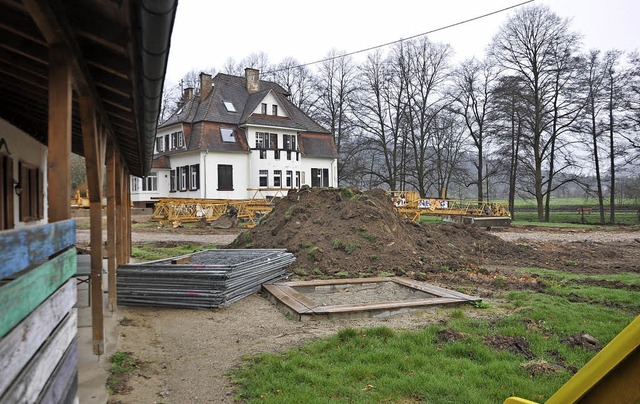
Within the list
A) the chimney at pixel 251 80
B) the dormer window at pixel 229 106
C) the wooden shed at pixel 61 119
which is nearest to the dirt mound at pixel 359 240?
the wooden shed at pixel 61 119

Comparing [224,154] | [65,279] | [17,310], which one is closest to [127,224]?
[65,279]

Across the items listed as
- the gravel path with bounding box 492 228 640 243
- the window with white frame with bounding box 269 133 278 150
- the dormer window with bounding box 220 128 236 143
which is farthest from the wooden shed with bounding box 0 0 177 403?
the window with white frame with bounding box 269 133 278 150

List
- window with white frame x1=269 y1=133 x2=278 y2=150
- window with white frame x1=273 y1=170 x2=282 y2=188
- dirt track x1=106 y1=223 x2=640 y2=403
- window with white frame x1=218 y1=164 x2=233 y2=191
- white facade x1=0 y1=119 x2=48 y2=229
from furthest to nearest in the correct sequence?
window with white frame x1=269 y1=133 x2=278 y2=150 → window with white frame x1=273 y1=170 x2=282 y2=188 → window with white frame x1=218 y1=164 x2=233 y2=191 → white facade x1=0 y1=119 x2=48 y2=229 → dirt track x1=106 y1=223 x2=640 y2=403

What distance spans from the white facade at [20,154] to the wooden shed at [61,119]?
6.02ft

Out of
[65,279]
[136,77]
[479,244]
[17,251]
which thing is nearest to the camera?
[17,251]

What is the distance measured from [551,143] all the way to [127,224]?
33.0 metres

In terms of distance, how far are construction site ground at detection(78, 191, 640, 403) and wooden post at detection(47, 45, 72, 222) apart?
2042 mm

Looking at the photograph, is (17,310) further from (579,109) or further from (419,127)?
(419,127)

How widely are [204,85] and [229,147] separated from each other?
6.98 meters

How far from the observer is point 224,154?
3822 centimetres

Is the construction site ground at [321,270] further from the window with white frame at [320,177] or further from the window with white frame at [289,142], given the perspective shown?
the window with white frame at [320,177]

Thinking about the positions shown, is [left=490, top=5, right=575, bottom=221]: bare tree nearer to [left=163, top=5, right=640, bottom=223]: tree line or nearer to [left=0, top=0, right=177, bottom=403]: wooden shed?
[left=163, top=5, right=640, bottom=223]: tree line

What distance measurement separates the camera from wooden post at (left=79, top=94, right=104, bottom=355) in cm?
495

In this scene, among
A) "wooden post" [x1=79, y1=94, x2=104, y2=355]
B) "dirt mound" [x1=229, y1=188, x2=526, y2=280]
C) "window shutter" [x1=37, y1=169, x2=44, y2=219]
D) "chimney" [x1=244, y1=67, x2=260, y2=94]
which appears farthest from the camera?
"chimney" [x1=244, y1=67, x2=260, y2=94]
